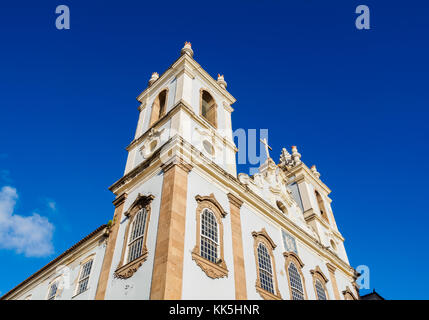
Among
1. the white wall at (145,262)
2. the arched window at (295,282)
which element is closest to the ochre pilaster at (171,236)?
the white wall at (145,262)

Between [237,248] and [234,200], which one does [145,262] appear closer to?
[237,248]

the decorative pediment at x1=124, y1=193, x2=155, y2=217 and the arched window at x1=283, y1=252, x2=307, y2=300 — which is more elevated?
the decorative pediment at x1=124, y1=193, x2=155, y2=217

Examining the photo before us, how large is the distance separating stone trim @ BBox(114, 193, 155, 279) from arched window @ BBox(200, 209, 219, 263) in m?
2.06

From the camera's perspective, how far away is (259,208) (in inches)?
685

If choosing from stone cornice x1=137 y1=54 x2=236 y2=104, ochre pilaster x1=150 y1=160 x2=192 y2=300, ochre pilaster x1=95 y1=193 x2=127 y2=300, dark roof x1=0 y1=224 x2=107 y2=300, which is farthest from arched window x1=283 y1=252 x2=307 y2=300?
stone cornice x1=137 y1=54 x2=236 y2=104

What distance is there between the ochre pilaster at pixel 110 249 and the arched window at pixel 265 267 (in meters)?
5.85

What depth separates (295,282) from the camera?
16922mm

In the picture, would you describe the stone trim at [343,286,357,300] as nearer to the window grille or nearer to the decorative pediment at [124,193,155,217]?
the window grille

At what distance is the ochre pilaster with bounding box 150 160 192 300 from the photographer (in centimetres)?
1059

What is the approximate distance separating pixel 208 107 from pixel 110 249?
9856 mm

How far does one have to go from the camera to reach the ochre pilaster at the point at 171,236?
34.7 feet
